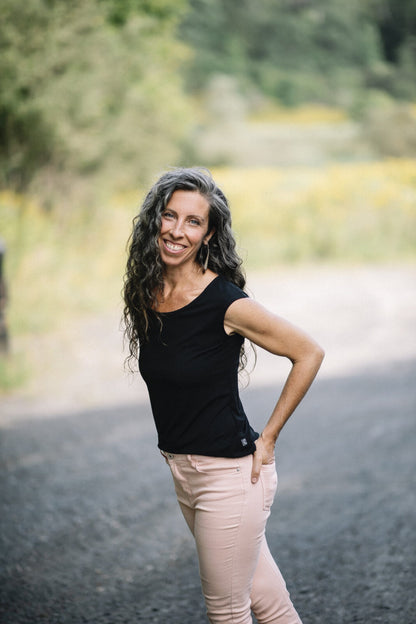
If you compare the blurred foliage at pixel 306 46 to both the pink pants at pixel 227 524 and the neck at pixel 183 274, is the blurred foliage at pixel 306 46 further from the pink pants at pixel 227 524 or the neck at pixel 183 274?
the pink pants at pixel 227 524

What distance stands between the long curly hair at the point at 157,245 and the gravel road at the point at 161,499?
1556 millimetres

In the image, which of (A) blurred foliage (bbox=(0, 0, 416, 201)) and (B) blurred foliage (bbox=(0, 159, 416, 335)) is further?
(A) blurred foliage (bbox=(0, 0, 416, 201))

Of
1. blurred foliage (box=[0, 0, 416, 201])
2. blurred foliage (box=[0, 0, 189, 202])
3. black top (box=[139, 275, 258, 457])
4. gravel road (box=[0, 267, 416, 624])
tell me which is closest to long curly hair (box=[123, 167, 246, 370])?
black top (box=[139, 275, 258, 457])

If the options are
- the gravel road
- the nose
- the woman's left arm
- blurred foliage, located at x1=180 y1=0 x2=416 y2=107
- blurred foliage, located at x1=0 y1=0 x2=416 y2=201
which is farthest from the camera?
blurred foliage, located at x1=180 y1=0 x2=416 y2=107

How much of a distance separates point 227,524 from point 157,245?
86cm

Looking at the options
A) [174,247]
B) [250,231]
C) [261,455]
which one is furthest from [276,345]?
[250,231]

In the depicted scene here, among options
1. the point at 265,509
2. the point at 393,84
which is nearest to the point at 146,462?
the point at 265,509

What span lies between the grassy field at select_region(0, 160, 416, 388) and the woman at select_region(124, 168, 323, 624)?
5.34m

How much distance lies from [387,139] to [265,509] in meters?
24.4

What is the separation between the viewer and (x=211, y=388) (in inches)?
80.3

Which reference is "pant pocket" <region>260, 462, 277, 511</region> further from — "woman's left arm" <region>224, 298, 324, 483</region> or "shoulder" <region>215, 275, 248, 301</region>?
"shoulder" <region>215, 275, 248, 301</region>

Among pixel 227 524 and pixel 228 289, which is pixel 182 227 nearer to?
pixel 228 289

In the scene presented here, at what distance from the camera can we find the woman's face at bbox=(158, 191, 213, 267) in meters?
2.12

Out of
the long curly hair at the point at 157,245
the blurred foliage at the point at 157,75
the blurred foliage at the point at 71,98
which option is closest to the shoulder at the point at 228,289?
the long curly hair at the point at 157,245
